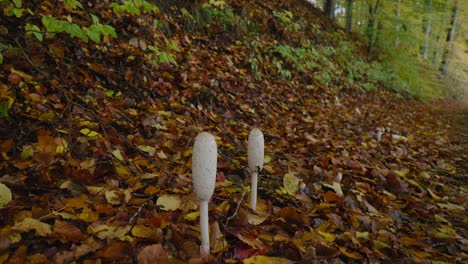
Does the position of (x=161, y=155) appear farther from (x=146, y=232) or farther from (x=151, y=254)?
(x=151, y=254)

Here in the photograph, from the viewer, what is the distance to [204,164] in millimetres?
1556

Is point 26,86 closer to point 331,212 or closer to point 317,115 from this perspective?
point 331,212

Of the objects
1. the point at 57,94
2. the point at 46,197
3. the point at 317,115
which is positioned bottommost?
the point at 317,115

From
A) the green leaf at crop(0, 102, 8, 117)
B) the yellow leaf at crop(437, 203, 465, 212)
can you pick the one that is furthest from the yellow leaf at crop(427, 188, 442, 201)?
the green leaf at crop(0, 102, 8, 117)

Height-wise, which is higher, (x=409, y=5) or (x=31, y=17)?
(x=409, y=5)

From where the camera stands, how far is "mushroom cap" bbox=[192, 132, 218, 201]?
1547 mm

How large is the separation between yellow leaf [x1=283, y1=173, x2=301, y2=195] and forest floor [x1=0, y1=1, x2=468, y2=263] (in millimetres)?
17

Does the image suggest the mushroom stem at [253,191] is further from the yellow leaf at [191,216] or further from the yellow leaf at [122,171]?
the yellow leaf at [122,171]

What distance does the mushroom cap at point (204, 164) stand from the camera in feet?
5.08

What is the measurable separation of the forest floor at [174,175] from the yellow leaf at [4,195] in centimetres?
7

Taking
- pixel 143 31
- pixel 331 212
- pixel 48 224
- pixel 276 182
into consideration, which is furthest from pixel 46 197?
pixel 143 31

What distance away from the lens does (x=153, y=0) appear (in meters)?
5.51

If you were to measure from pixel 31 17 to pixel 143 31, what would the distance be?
147 cm

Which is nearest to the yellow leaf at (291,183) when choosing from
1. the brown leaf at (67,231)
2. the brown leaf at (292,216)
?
the brown leaf at (292,216)
